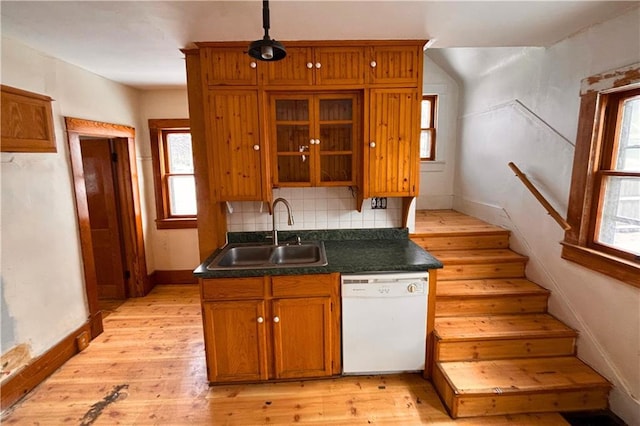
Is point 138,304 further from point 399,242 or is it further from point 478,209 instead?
point 478,209

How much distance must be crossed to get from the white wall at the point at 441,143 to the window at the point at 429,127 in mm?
55

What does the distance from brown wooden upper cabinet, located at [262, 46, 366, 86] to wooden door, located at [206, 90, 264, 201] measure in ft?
0.72

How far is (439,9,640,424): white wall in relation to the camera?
187cm

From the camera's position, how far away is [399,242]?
103 inches

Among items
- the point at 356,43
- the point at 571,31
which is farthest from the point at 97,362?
the point at 571,31

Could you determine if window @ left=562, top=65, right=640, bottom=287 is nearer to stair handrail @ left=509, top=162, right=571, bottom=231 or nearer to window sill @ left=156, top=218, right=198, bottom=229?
stair handrail @ left=509, top=162, right=571, bottom=231

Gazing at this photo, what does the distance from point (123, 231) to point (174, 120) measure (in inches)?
57.4

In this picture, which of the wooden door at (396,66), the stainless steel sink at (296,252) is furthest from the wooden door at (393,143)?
the stainless steel sink at (296,252)

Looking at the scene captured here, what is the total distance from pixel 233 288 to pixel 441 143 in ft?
11.2

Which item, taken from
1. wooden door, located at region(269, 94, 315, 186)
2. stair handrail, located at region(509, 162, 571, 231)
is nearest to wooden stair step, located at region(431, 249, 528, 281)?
stair handrail, located at region(509, 162, 571, 231)

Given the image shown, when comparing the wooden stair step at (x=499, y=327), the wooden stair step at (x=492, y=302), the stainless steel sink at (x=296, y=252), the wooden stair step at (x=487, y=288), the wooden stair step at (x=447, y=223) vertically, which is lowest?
the wooden stair step at (x=499, y=327)

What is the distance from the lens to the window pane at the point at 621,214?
73.7 inches

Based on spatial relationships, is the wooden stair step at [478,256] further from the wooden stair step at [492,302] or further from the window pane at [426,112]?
the window pane at [426,112]

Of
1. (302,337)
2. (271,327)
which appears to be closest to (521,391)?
(302,337)
